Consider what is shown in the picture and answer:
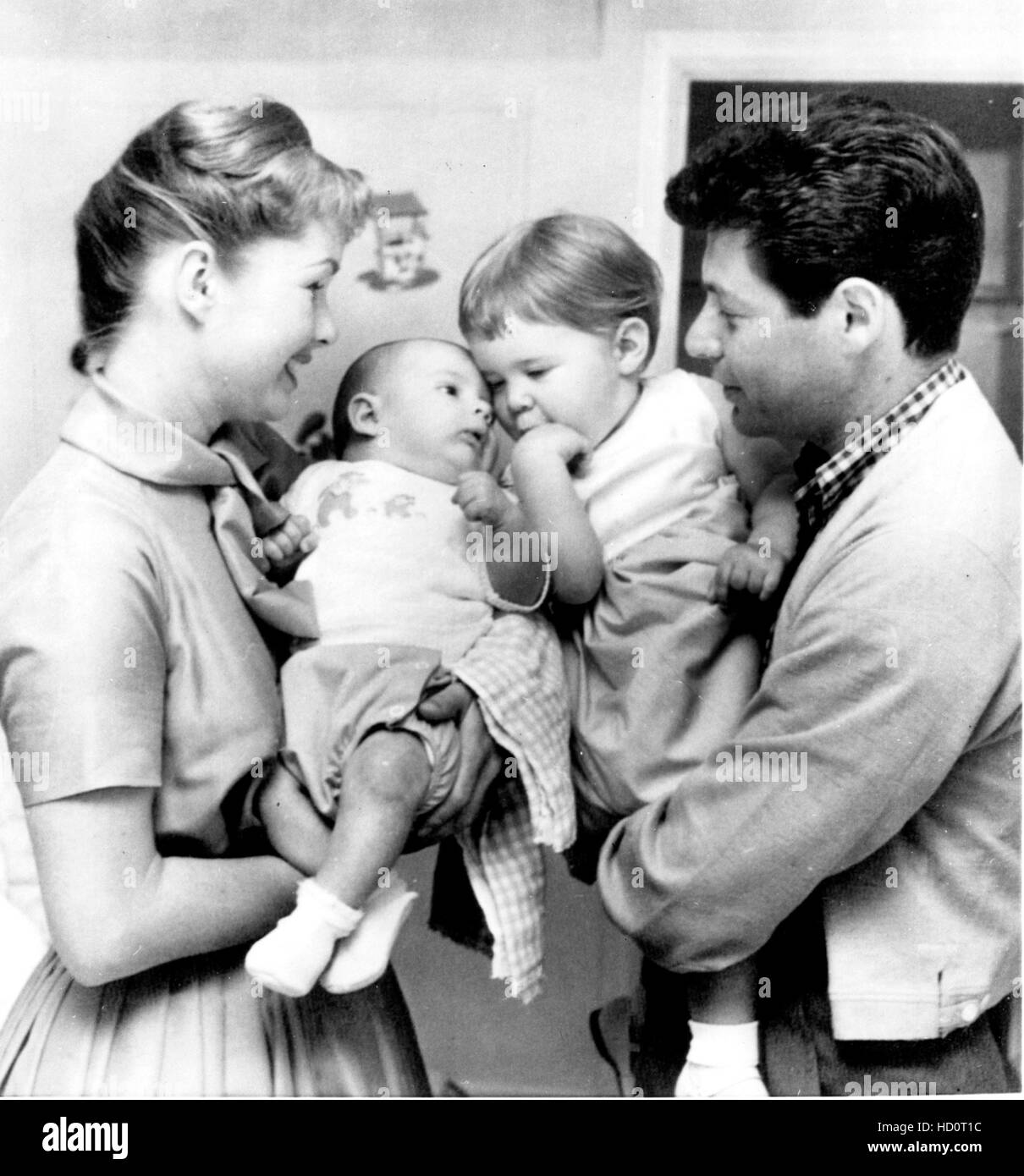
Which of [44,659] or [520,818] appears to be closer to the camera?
[44,659]

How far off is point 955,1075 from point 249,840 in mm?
835

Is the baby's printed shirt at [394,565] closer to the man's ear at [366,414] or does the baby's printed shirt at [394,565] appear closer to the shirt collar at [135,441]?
the man's ear at [366,414]

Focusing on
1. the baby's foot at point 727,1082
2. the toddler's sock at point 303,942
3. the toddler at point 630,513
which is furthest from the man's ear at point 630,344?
the baby's foot at point 727,1082

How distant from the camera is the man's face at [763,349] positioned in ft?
5.48

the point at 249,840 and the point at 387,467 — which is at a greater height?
the point at 387,467

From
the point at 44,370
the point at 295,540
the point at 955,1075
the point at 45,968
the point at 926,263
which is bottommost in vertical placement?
the point at 955,1075

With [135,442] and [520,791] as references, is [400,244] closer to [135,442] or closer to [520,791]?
[135,442]

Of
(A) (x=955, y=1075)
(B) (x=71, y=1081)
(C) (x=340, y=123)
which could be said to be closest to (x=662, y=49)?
(C) (x=340, y=123)

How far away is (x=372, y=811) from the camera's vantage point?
1586mm

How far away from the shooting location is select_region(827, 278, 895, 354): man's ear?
5.42 ft

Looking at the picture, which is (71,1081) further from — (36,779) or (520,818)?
(520,818)

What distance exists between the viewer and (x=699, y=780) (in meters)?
1.63

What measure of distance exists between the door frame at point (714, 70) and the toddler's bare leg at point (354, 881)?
0.55m

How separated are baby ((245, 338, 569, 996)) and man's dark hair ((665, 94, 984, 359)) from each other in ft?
1.17
